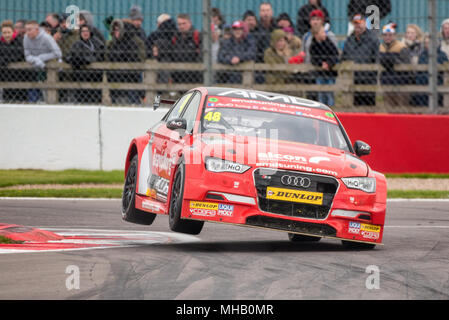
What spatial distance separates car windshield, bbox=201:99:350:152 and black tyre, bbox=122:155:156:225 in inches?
50.2

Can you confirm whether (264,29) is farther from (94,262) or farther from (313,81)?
(94,262)

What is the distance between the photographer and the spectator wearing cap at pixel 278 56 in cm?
1530

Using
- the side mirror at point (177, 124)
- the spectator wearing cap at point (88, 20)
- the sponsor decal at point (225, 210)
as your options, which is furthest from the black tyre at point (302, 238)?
the spectator wearing cap at point (88, 20)

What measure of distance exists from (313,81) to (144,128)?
2.88 metres

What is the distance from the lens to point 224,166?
26.4ft

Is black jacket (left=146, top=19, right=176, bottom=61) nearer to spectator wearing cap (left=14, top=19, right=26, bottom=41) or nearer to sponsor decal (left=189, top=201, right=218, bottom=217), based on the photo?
spectator wearing cap (left=14, top=19, right=26, bottom=41)

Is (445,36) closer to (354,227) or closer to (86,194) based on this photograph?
(86,194)

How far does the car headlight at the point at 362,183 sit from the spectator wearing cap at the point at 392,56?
6959 mm

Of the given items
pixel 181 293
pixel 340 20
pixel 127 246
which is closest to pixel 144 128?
pixel 340 20

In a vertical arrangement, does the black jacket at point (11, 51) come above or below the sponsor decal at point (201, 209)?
above

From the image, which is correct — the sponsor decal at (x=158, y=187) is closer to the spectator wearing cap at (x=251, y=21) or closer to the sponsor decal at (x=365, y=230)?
the sponsor decal at (x=365, y=230)

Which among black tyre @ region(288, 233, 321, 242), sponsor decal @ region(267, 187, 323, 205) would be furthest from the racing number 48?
black tyre @ region(288, 233, 321, 242)

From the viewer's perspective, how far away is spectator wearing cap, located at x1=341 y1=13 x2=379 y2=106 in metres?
15.1
